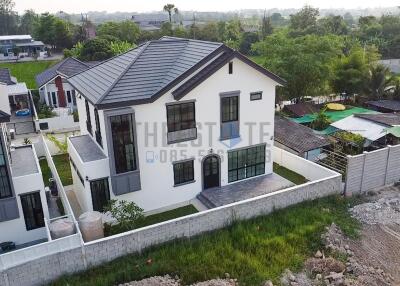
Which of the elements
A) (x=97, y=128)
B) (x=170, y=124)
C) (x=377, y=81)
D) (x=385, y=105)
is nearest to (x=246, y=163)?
(x=170, y=124)

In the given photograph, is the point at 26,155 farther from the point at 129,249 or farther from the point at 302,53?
the point at 302,53

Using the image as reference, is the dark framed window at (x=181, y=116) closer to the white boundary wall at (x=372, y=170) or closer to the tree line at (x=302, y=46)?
the white boundary wall at (x=372, y=170)

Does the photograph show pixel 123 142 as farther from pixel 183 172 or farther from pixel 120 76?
pixel 183 172

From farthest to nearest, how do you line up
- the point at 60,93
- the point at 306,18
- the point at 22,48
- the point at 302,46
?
the point at 306,18 < the point at 22,48 < the point at 60,93 < the point at 302,46

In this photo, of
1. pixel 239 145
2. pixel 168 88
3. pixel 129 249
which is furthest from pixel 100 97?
pixel 239 145

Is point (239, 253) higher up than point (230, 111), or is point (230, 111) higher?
point (230, 111)
